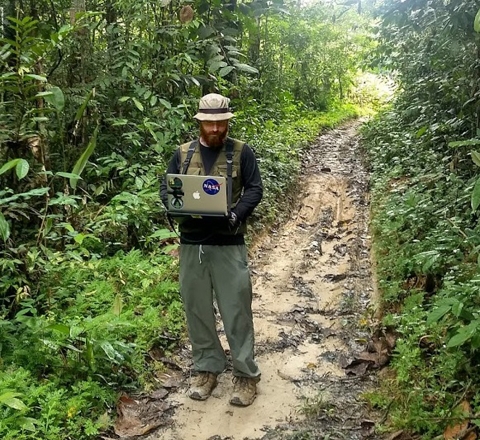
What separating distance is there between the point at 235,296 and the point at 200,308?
328mm

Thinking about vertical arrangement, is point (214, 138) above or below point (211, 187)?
above

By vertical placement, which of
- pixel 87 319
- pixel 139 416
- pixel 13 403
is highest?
pixel 13 403

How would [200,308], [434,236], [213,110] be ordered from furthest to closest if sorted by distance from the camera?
[434,236] < [200,308] < [213,110]

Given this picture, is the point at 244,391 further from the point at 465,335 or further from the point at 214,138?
the point at 214,138

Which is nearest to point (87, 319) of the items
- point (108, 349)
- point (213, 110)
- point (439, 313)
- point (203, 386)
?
point (108, 349)

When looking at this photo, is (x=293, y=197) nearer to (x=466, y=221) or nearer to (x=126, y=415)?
(x=466, y=221)

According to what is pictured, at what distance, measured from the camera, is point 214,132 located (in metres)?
3.80

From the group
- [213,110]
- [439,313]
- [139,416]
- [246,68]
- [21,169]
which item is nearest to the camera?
[439,313]

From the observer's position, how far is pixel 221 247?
3.93m

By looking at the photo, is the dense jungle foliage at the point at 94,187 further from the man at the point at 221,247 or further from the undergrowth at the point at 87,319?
the man at the point at 221,247

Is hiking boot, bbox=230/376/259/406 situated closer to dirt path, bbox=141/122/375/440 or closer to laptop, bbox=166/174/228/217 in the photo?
dirt path, bbox=141/122/375/440

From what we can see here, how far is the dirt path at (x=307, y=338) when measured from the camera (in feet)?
12.6

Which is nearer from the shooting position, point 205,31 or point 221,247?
point 221,247

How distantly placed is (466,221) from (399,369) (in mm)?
1953
